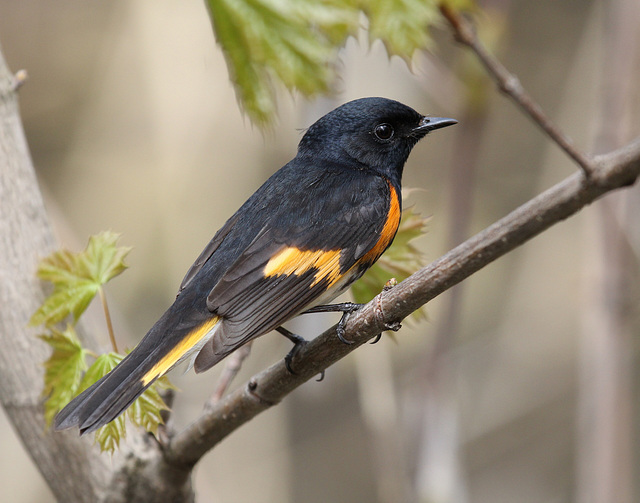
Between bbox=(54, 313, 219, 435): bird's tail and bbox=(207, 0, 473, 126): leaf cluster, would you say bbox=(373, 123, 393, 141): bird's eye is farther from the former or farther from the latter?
bbox=(54, 313, 219, 435): bird's tail

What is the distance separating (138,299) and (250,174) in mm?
1056

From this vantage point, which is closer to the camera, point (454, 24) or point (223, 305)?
point (454, 24)

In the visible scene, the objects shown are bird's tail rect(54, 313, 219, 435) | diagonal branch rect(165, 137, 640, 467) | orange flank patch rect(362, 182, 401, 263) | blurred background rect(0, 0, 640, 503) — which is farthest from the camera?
blurred background rect(0, 0, 640, 503)

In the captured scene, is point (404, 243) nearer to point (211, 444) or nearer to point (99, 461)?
point (211, 444)

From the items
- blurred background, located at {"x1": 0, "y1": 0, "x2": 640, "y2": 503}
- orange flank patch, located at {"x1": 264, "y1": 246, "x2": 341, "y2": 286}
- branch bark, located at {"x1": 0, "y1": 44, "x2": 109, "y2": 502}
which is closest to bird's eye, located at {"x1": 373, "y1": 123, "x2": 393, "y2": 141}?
orange flank patch, located at {"x1": 264, "y1": 246, "x2": 341, "y2": 286}

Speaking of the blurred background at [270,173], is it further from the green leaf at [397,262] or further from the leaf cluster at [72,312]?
the leaf cluster at [72,312]

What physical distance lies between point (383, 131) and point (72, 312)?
43.2 inches

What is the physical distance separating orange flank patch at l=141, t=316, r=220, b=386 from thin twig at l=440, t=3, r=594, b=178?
0.89m

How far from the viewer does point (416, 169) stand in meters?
5.41

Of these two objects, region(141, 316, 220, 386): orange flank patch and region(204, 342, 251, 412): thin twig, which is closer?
region(141, 316, 220, 386): orange flank patch

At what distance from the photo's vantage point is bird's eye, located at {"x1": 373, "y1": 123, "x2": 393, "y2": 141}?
2381mm

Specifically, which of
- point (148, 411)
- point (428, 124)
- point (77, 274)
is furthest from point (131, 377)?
point (428, 124)

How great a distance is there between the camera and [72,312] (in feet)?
6.01

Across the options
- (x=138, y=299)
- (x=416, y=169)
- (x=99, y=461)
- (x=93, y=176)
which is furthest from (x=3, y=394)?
(x=416, y=169)
